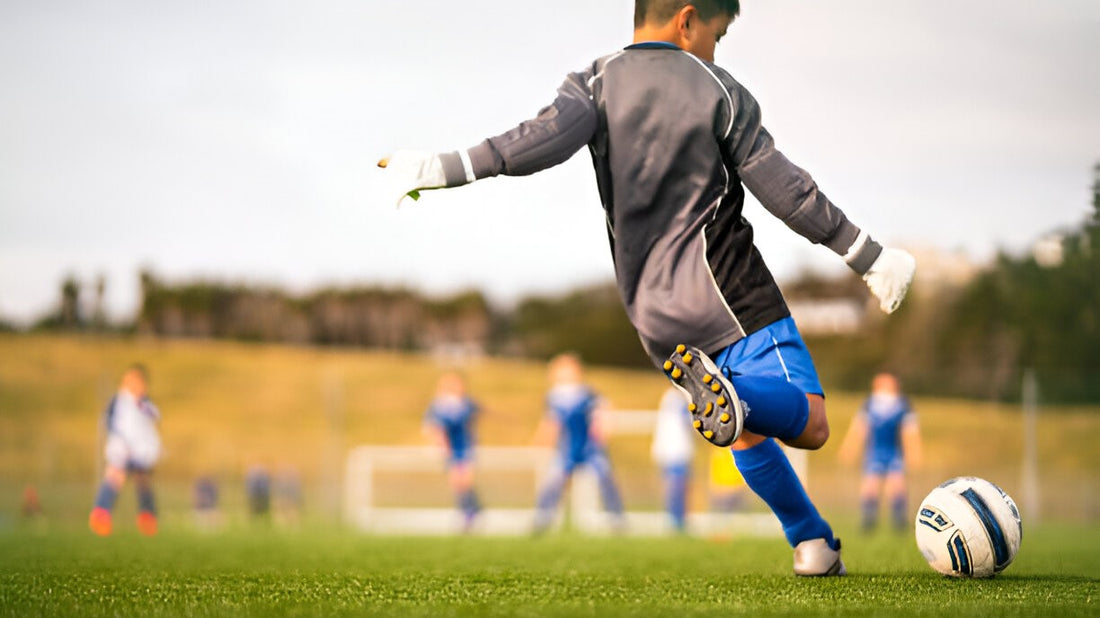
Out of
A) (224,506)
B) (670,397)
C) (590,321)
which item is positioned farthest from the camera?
(590,321)

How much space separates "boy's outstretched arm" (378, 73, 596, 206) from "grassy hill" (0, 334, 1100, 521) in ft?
36.9

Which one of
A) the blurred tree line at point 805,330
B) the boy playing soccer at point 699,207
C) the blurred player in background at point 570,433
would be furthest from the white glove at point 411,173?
the blurred tree line at point 805,330

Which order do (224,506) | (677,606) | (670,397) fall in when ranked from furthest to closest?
1. (224,506)
2. (670,397)
3. (677,606)

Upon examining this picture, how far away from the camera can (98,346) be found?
45.8 meters

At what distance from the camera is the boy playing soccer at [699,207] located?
369 centimetres

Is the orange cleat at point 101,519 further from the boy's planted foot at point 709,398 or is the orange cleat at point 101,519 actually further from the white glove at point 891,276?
the white glove at point 891,276

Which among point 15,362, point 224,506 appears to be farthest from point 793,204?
point 15,362

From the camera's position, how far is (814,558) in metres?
4.10

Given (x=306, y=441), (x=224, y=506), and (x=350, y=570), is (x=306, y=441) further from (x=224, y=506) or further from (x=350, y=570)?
(x=350, y=570)

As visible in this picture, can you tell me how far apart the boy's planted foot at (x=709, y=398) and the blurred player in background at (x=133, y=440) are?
10438mm

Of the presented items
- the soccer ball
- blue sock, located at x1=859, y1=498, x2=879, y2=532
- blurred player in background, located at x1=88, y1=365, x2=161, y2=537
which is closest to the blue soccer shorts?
the soccer ball

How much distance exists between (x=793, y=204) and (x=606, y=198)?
602 millimetres

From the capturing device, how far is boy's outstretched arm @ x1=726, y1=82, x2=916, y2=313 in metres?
3.72

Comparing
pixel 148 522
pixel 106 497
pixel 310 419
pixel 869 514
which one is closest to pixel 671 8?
pixel 106 497
